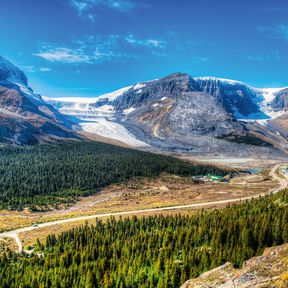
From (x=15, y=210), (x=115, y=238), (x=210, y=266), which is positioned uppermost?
(x=210, y=266)

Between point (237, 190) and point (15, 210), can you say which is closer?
point (15, 210)

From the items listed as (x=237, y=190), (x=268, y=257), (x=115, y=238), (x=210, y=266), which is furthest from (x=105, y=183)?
(x=268, y=257)

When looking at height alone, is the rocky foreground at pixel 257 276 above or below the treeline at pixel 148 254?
above

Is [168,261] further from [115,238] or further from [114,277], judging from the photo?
[115,238]

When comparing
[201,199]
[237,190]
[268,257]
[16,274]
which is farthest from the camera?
[237,190]

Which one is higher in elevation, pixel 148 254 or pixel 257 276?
pixel 257 276
